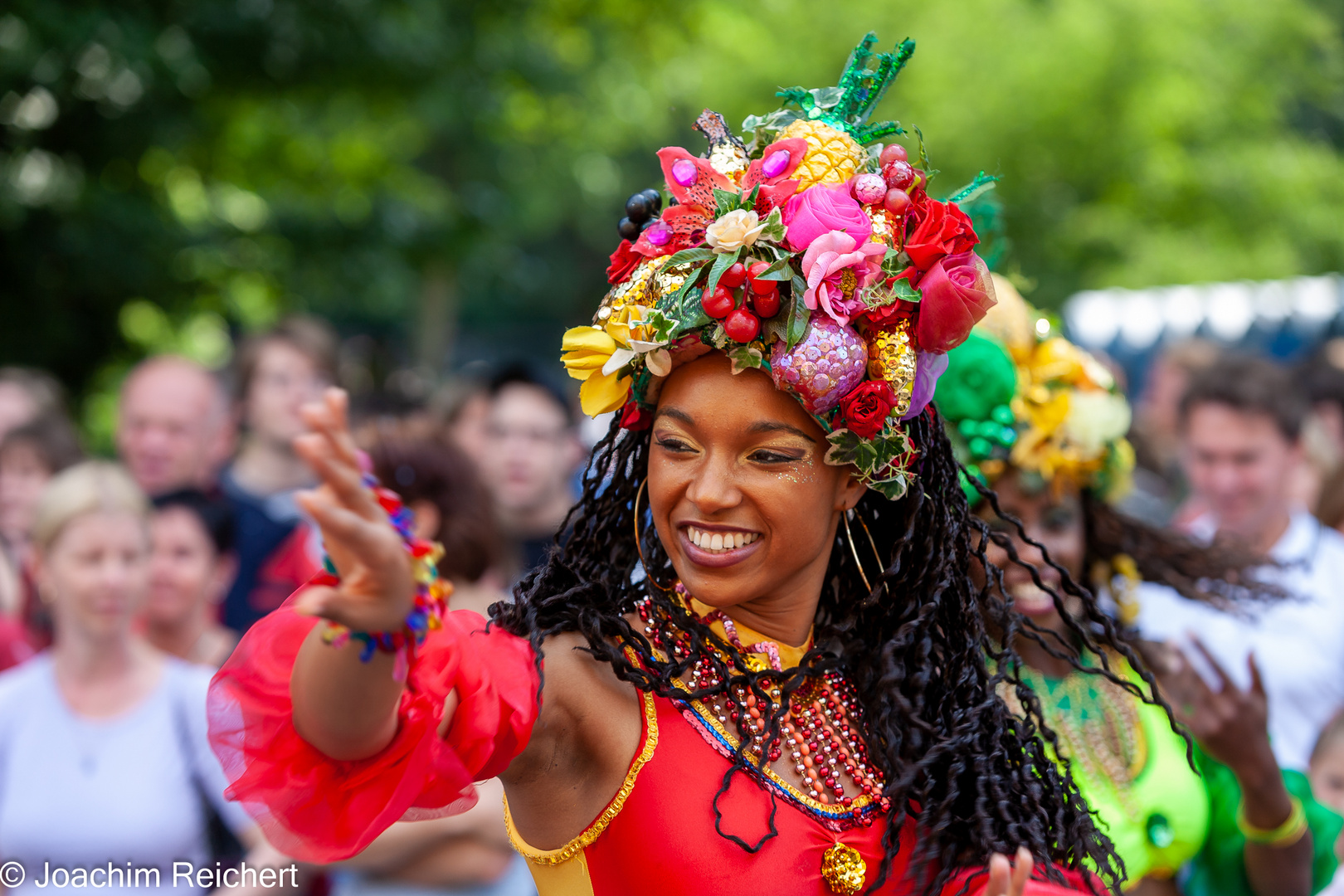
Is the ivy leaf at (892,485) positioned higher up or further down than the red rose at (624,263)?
further down

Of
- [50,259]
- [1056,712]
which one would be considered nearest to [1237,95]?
[50,259]

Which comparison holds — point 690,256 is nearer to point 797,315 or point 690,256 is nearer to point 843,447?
point 797,315

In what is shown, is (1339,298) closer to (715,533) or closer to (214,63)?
(214,63)

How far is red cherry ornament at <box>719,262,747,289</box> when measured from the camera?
2168 mm

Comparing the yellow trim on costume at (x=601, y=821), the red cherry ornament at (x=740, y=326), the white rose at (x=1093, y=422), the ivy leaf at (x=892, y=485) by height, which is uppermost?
the red cherry ornament at (x=740, y=326)

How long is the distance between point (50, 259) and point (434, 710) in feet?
26.3

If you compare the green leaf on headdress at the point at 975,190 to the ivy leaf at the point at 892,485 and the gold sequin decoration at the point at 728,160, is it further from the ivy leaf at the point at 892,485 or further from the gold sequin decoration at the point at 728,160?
the ivy leaf at the point at 892,485

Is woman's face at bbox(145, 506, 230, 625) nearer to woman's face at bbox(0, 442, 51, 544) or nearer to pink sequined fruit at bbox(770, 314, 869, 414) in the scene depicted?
woman's face at bbox(0, 442, 51, 544)

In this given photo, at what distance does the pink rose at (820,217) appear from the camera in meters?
2.21

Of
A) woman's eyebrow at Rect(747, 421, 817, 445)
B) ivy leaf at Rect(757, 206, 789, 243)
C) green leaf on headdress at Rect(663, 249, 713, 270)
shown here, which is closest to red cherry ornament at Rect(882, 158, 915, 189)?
ivy leaf at Rect(757, 206, 789, 243)

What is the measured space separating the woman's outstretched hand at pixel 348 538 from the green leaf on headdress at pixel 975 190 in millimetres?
1300

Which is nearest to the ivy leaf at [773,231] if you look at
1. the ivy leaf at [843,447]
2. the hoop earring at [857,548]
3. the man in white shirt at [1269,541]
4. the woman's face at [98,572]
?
the ivy leaf at [843,447]

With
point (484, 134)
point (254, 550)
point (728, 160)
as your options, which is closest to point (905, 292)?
point (728, 160)

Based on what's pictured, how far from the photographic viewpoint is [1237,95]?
15.1m
